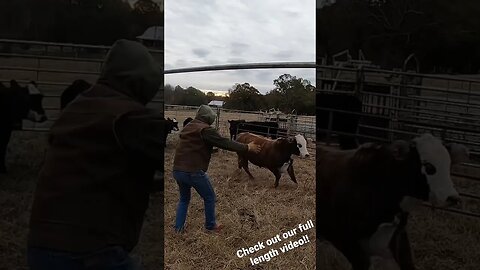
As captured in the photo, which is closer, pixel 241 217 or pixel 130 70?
pixel 130 70

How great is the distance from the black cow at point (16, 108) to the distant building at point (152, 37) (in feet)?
1.19

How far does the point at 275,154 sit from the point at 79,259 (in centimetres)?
82

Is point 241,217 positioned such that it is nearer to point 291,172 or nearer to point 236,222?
point 236,222

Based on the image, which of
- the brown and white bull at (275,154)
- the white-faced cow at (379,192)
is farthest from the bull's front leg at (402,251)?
the brown and white bull at (275,154)

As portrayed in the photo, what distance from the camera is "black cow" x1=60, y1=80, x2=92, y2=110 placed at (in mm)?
1646

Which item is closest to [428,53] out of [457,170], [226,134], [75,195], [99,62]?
[457,170]

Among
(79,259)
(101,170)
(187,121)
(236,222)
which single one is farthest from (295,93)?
(79,259)

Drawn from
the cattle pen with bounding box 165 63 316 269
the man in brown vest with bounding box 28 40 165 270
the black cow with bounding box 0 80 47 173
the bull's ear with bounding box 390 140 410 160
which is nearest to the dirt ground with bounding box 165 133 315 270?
the cattle pen with bounding box 165 63 316 269

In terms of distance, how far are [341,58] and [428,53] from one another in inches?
10.8

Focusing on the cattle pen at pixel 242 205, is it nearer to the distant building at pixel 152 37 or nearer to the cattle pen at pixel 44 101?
the distant building at pixel 152 37

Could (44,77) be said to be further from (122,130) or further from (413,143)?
(413,143)

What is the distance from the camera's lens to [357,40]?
A: 69.3 inches

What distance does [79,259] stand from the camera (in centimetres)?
159

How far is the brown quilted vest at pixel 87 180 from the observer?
1557 millimetres
